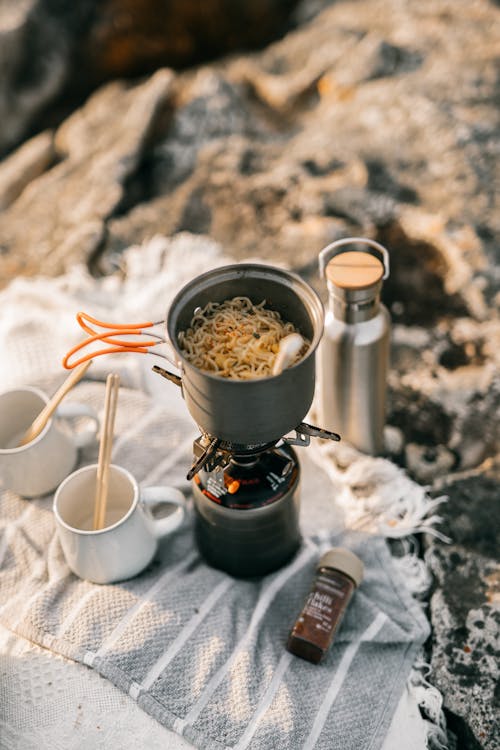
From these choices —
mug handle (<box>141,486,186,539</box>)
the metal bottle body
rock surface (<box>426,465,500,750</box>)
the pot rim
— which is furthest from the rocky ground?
the pot rim

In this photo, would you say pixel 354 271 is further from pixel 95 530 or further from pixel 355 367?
pixel 95 530

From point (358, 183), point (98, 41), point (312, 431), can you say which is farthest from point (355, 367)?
point (98, 41)

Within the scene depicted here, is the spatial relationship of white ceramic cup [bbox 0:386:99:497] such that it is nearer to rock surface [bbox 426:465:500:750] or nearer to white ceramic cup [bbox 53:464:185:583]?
white ceramic cup [bbox 53:464:185:583]

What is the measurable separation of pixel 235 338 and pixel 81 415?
0.52m

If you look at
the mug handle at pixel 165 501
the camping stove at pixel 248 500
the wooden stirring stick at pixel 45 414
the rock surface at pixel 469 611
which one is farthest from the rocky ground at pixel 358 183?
the wooden stirring stick at pixel 45 414

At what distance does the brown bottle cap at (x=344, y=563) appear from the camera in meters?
1.32

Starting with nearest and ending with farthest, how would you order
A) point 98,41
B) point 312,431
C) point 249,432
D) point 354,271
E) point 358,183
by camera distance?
point 249,432 → point 312,431 → point 354,271 → point 358,183 → point 98,41

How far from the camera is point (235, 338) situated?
3.68ft

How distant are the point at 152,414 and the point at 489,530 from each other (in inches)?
31.3

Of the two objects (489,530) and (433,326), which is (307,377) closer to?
(489,530)

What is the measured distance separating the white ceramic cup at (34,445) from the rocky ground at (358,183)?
2.16 ft

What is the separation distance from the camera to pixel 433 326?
1.79m

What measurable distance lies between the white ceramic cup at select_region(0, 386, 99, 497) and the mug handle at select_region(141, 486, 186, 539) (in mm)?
238

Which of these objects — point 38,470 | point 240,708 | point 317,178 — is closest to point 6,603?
point 38,470
